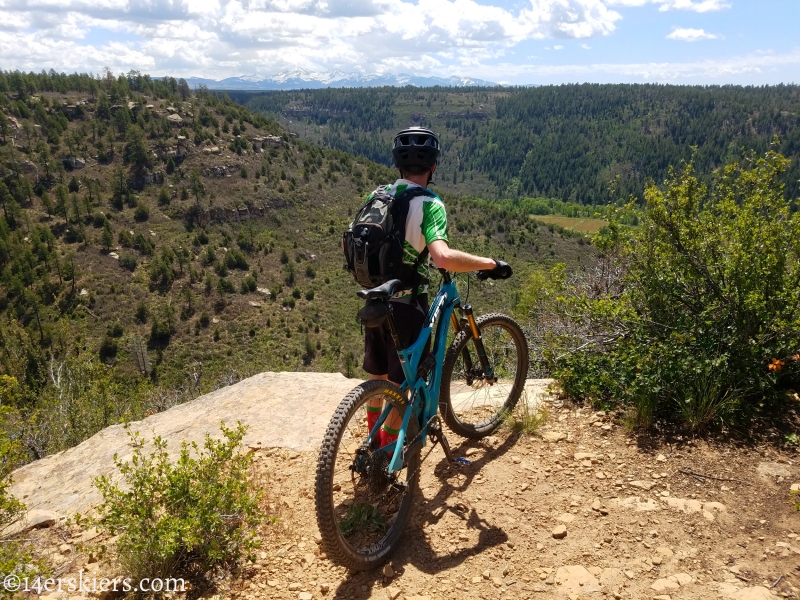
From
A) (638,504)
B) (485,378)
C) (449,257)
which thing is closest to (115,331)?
(485,378)

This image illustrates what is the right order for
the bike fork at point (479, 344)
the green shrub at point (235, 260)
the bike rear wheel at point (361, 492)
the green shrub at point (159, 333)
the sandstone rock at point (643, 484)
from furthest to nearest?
the green shrub at point (235, 260) < the green shrub at point (159, 333) < the bike fork at point (479, 344) < the sandstone rock at point (643, 484) < the bike rear wheel at point (361, 492)

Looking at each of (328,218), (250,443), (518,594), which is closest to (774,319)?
(518,594)

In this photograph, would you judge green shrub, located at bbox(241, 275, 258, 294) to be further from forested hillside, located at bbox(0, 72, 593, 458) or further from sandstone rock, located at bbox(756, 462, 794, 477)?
sandstone rock, located at bbox(756, 462, 794, 477)

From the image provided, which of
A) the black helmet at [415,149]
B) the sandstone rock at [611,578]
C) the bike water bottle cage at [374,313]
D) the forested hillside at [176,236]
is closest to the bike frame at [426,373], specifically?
the bike water bottle cage at [374,313]

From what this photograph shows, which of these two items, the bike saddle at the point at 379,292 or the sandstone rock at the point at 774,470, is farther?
the sandstone rock at the point at 774,470

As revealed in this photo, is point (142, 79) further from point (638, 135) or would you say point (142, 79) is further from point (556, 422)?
point (638, 135)

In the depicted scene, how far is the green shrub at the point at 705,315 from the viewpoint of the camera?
3717 mm

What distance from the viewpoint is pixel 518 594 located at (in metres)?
2.59

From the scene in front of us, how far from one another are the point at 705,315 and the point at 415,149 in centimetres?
269

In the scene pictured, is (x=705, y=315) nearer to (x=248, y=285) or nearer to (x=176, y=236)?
(x=248, y=285)

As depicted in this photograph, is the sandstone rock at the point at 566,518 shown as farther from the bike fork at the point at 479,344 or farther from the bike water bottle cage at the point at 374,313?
the bike water bottle cage at the point at 374,313

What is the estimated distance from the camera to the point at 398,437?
297 centimetres

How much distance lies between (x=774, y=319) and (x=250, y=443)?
4.14m

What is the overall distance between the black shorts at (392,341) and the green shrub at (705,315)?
192cm
